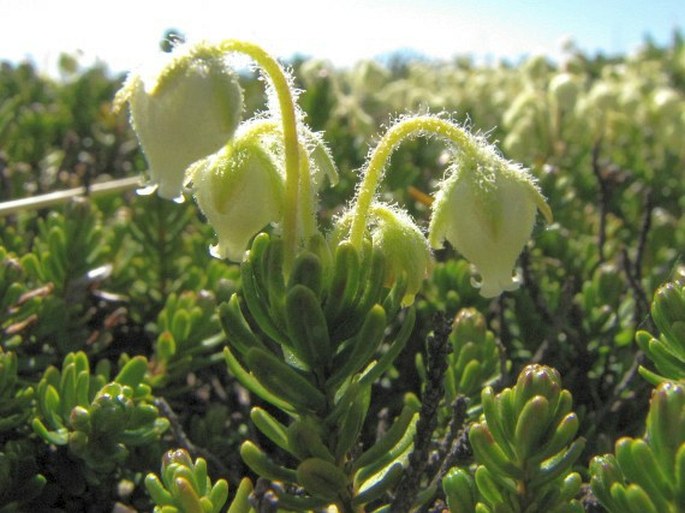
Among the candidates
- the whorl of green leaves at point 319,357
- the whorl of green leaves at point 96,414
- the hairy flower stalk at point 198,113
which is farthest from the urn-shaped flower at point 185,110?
the whorl of green leaves at point 96,414

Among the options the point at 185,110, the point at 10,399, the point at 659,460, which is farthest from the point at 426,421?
the point at 10,399

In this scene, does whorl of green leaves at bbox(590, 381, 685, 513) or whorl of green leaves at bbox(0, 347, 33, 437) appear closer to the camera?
whorl of green leaves at bbox(590, 381, 685, 513)

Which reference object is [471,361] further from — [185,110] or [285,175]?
[185,110]

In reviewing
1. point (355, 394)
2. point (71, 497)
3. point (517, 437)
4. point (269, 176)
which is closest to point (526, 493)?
point (517, 437)

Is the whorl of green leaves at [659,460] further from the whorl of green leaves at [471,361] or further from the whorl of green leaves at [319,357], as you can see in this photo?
the whorl of green leaves at [471,361]

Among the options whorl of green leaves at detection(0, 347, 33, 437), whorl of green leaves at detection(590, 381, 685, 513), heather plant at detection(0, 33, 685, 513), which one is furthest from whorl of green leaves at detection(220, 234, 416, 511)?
whorl of green leaves at detection(0, 347, 33, 437)

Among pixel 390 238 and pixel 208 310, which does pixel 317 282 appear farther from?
pixel 208 310

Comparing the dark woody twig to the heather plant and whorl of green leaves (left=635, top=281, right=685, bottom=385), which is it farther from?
whorl of green leaves (left=635, top=281, right=685, bottom=385)
